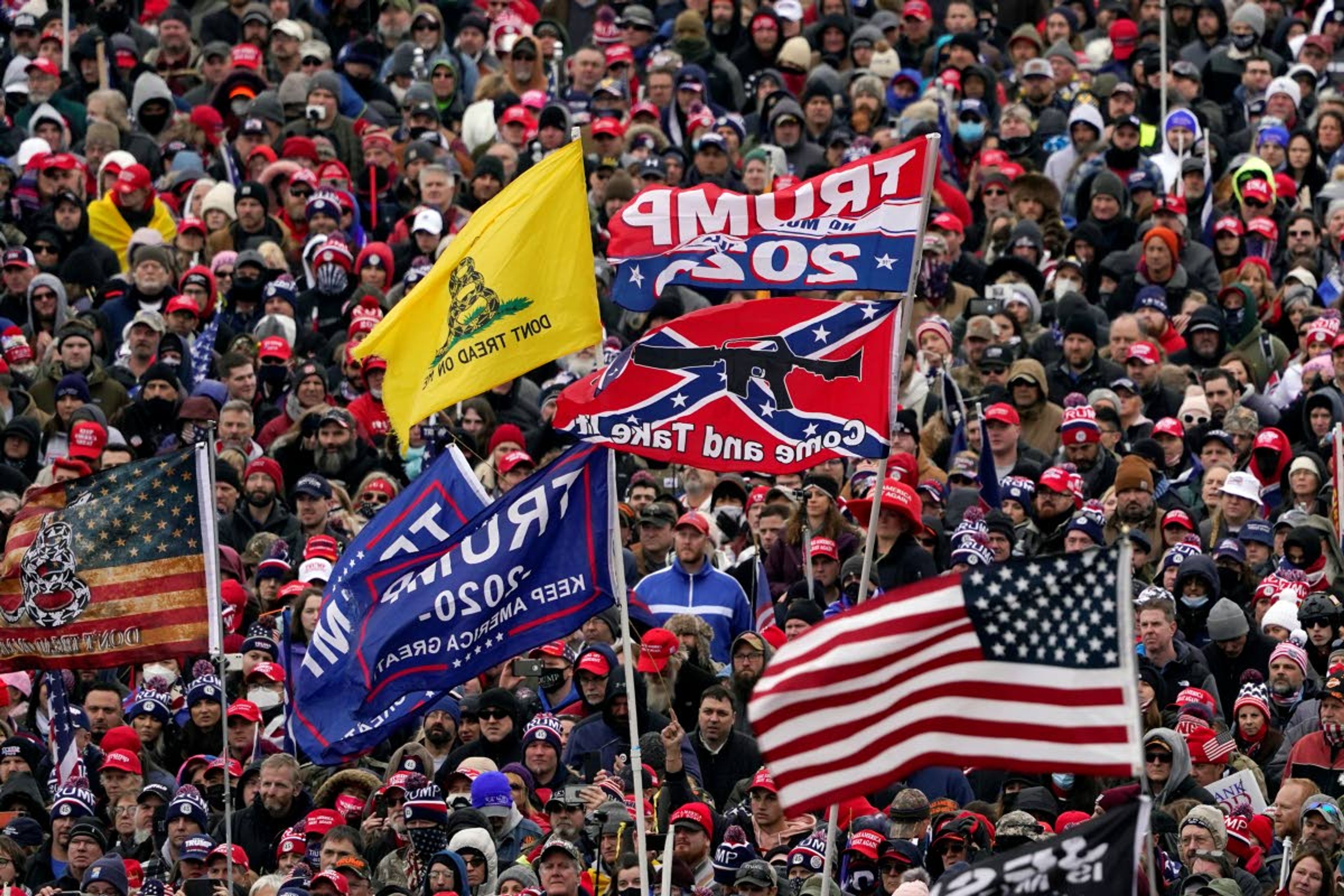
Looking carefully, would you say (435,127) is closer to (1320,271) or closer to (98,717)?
(1320,271)

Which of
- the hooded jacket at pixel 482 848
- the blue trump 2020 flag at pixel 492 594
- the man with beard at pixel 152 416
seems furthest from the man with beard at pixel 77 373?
the blue trump 2020 flag at pixel 492 594

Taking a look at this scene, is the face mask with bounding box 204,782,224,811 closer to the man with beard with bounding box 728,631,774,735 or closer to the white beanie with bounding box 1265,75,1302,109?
the man with beard with bounding box 728,631,774,735

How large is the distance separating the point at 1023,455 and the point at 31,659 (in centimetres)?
820

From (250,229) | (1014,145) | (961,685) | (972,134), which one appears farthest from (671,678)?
(972,134)

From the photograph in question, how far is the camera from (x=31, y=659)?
19922 mm

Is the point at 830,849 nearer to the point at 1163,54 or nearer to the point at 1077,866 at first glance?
the point at 1077,866

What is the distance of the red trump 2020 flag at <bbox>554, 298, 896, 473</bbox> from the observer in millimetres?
18172

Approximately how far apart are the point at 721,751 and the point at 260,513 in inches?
214

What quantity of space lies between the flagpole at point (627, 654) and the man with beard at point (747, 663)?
3.37m

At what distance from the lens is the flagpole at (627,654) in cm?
1764

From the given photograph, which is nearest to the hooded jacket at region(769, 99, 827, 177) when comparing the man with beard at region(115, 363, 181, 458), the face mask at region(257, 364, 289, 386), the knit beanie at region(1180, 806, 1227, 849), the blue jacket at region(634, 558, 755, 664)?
the face mask at region(257, 364, 289, 386)

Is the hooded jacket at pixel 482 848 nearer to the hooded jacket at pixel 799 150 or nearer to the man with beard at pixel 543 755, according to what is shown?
the man with beard at pixel 543 755

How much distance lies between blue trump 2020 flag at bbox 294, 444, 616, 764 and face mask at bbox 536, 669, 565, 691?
14.7 ft

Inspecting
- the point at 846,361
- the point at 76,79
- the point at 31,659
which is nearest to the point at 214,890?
the point at 31,659
